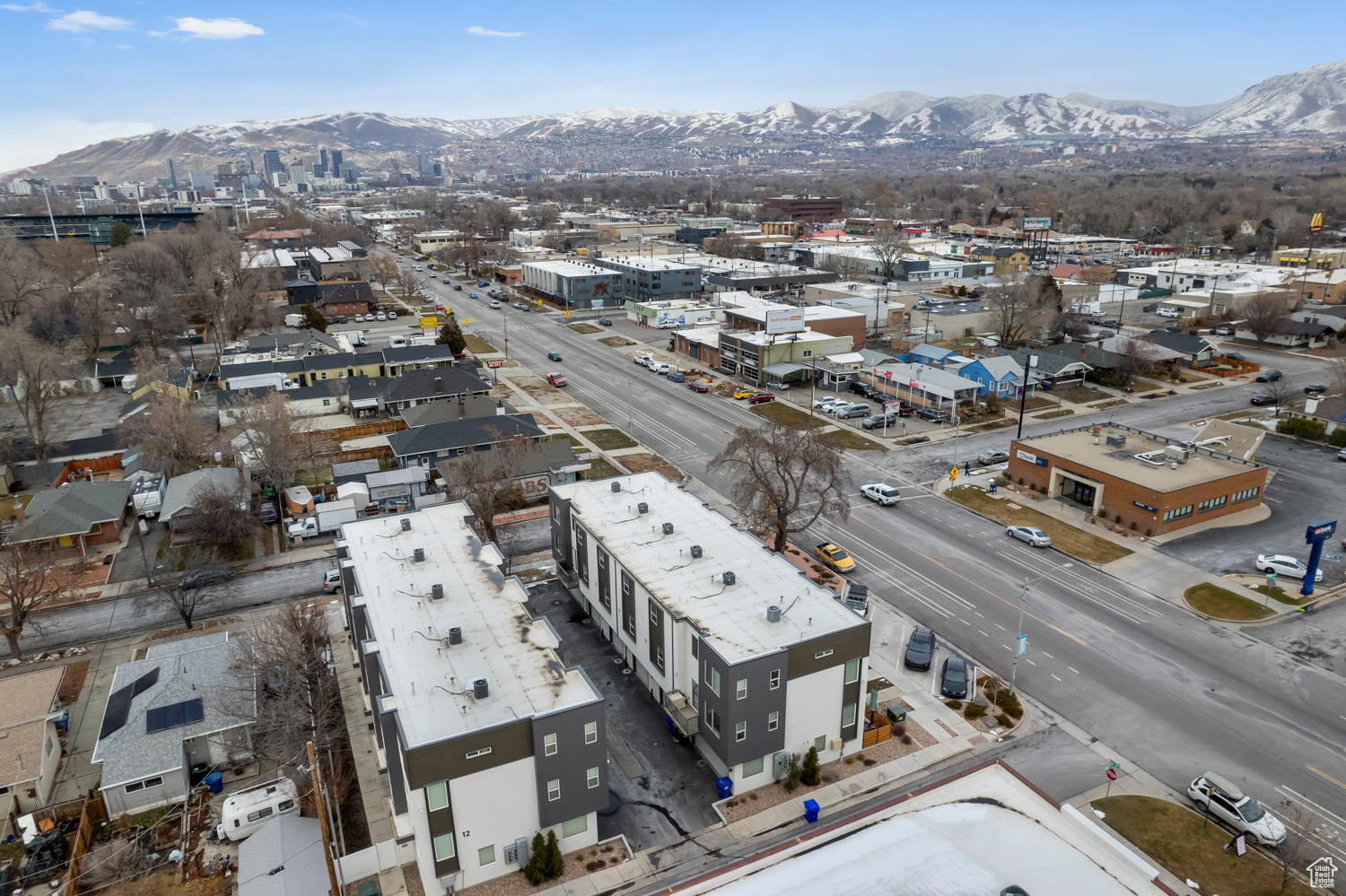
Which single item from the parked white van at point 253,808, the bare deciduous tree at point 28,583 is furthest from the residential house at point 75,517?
the parked white van at point 253,808

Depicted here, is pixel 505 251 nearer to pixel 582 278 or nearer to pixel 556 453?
pixel 582 278

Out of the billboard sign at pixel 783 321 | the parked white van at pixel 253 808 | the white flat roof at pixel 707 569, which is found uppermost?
the billboard sign at pixel 783 321

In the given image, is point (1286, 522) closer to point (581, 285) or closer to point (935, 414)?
point (935, 414)

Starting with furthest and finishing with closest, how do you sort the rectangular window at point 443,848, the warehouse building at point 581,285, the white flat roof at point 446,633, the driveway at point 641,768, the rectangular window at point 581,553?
the warehouse building at point 581,285 < the rectangular window at point 581,553 < the driveway at point 641,768 < the white flat roof at point 446,633 < the rectangular window at point 443,848

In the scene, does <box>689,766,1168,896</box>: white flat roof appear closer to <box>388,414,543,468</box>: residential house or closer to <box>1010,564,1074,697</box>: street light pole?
<box>1010,564,1074,697</box>: street light pole

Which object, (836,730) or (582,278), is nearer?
(836,730)

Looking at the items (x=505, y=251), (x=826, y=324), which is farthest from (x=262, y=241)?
(x=826, y=324)

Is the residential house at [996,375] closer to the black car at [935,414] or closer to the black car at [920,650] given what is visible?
the black car at [935,414]
